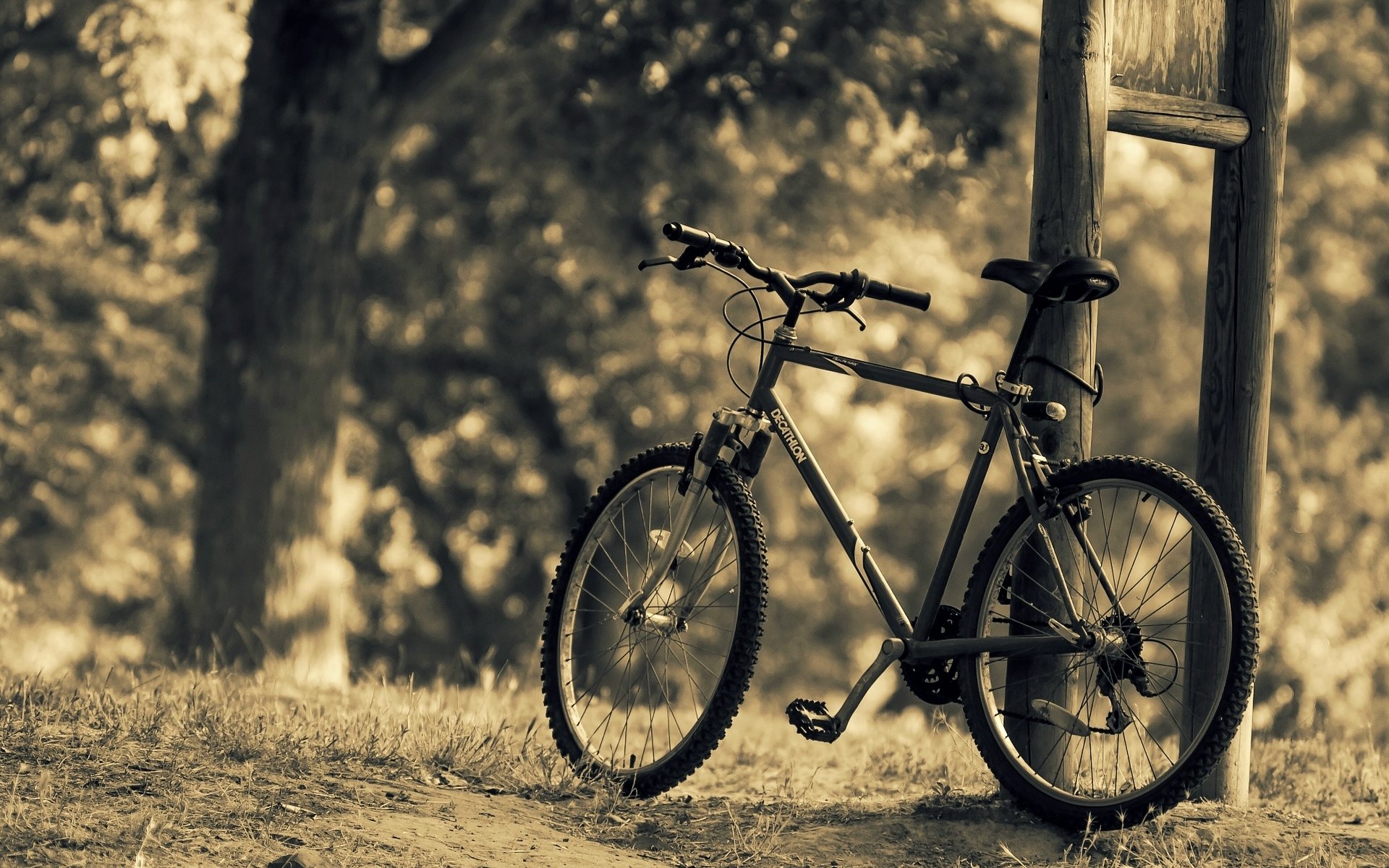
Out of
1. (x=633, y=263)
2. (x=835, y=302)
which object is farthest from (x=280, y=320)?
(x=835, y=302)

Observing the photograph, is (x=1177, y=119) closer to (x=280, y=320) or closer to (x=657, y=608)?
(x=657, y=608)

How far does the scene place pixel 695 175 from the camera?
37.2 ft

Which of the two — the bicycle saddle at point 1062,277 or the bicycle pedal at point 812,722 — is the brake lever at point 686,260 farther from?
the bicycle pedal at point 812,722

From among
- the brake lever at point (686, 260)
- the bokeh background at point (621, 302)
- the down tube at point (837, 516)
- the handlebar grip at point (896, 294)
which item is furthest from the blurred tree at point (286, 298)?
the handlebar grip at point (896, 294)

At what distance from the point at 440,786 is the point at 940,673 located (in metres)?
1.47

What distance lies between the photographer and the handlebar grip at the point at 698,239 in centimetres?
454

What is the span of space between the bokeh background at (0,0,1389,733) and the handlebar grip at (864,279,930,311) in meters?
4.79

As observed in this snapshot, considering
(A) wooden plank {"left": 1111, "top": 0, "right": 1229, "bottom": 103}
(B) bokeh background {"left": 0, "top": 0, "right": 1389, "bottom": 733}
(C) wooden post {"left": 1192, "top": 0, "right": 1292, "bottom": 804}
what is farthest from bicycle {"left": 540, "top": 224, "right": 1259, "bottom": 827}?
(B) bokeh background {"left": 0, "top": 0, "right": 1389, "bottom": 733}

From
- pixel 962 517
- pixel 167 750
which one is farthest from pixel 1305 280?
pixel 167 750

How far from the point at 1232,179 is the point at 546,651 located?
2.71m

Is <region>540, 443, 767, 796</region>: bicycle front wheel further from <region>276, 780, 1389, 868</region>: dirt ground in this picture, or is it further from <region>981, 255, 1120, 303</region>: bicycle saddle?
<region>981, 255, 1120, 303</region>: bicycle saddle

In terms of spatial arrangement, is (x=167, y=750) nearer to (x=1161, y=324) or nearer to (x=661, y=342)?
(x=661, y=342)

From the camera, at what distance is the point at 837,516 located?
15.2 ft

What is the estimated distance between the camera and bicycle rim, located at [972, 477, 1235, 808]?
398 centimetres
